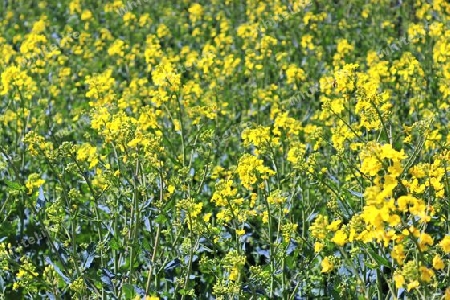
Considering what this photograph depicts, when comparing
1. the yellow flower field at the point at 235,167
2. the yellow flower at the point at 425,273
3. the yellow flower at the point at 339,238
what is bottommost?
the yellow flower at the point at 425,273

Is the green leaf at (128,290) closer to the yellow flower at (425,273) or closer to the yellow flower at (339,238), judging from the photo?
the yellow flower at (339,238)

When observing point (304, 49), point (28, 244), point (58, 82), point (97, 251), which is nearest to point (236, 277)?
point (97, 251)

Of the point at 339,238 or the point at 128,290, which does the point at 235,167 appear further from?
the point at 339,238

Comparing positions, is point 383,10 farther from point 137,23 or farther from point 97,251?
point 97,251

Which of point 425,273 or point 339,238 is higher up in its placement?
point 339,238

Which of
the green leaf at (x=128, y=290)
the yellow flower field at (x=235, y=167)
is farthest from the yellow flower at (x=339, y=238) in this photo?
the green leaf at (x=128, y=290)

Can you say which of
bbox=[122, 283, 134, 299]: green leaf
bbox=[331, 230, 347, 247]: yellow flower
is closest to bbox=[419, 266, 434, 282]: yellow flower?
bbox=[331, 230, 347, 247]: yellow flower

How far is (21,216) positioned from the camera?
4.09 m

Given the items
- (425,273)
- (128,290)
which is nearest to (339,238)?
(425,273)

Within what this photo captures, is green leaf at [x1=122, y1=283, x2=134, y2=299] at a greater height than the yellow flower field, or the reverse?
the yellow flower field

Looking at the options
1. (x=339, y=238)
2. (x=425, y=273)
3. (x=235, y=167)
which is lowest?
(x=425, y=273)

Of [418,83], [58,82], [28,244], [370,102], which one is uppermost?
[58,82]

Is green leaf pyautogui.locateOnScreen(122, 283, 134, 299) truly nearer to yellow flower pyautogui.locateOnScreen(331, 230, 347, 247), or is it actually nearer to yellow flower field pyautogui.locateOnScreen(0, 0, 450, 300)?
yellow flower field pyautogui.locateOnScreen(0, 0, 450, 300)

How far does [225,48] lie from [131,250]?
4342mm
